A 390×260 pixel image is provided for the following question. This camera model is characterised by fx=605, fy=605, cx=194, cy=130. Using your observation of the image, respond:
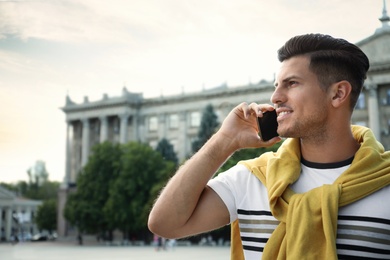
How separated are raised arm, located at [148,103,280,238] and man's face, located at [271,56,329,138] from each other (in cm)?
10

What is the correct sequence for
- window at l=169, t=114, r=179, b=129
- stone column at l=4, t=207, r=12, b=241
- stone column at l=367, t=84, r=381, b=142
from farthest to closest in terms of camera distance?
stone column at l=4, t=207, r=12, b=241 < window at l=169, t=114, r=179, b=129 < stone column at l=367, t=84, r=381, b=142

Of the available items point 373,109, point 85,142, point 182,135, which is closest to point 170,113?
point 182,135

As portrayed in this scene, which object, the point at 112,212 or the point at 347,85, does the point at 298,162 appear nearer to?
the point at 347,85

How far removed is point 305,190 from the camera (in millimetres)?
2395

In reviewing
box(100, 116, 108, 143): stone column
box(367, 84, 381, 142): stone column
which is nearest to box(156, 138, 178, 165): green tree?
box(100, 116, 108, 143): stone column

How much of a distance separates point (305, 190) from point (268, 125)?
1.10 ft

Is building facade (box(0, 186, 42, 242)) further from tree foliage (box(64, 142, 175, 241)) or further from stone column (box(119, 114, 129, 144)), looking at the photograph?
tree foliage (box(64, 142, 175, 241))

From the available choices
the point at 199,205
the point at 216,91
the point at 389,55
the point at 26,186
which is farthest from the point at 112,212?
the point at 26,186

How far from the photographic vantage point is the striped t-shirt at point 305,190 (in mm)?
→ 2189

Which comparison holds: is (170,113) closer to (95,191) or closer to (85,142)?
(85,142)

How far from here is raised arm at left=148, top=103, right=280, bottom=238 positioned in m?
2.43

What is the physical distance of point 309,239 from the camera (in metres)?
2.22

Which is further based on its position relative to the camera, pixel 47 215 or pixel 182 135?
pixel 47 215

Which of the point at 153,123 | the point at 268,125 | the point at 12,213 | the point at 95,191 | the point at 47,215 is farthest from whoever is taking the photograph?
the point at 12,213
